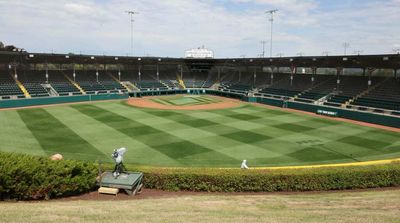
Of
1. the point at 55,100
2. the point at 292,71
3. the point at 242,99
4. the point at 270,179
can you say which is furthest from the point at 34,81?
the point at 270,179

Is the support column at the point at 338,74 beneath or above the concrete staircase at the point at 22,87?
above

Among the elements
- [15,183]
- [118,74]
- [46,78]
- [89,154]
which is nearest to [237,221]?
[15,183]

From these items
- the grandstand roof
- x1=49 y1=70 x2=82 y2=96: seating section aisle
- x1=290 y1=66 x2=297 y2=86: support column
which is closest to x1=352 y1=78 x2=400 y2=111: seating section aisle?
the grandstand roof

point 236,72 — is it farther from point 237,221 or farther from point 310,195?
point 237,221

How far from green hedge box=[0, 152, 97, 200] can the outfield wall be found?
126ft

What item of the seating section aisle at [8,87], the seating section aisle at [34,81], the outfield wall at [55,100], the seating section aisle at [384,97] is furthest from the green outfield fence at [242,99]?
the seating section aisle at [384,97]

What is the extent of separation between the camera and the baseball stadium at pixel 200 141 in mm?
11539

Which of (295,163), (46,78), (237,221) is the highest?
(46,78)

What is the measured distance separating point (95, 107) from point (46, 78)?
17.3 meters

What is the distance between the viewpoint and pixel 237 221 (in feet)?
29.6

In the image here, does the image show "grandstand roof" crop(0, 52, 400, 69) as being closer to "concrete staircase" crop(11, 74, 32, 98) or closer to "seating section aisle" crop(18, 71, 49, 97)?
"seating section aisle" crop(18, 71, 49, 97)

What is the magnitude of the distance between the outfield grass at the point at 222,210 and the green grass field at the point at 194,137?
965cm

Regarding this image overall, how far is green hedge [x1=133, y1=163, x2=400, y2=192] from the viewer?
1490 centimetres

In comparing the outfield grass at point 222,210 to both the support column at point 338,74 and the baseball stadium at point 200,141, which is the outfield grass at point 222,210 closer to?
the baseball stadium at point 200,141
